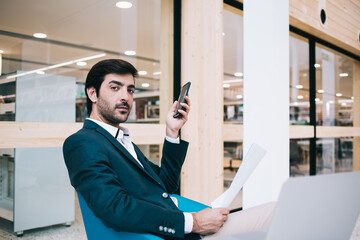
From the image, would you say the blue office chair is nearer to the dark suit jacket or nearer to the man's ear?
the dark suit jacket

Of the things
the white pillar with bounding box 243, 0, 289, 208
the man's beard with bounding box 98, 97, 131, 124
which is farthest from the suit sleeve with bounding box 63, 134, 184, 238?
the white pillar with bounding box 243, 0, 289, 208

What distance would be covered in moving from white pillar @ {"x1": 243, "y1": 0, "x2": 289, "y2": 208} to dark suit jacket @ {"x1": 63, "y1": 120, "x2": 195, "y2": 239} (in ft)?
5.02

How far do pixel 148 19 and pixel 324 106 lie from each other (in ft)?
12.6

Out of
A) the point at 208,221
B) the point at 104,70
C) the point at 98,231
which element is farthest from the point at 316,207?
the point at 104,70

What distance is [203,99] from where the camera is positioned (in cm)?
308

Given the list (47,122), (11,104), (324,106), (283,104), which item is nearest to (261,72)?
(283,104)

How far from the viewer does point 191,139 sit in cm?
302

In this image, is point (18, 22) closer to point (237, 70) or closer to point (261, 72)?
point (261, 72)

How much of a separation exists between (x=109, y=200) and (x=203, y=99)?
6.83 ft

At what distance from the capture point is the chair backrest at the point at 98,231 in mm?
1180

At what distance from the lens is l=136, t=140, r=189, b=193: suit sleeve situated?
1.75 m

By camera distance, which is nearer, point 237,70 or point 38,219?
point 38,219

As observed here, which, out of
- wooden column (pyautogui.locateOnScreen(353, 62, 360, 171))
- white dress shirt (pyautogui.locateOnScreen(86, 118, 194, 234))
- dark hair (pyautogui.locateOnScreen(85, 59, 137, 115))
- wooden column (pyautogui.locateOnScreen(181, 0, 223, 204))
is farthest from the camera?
wooden column (pyautogui.locateOnScreen(353, 62, 360, 171))

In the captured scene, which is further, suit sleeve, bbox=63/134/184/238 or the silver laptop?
suit sleeve, bbox=63/134/184/238
